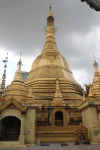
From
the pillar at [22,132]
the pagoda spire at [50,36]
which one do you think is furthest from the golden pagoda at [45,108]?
the pagoda spire at [50,36]

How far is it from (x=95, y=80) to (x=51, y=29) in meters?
17.6

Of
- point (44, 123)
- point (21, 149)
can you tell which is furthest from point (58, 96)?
point (21, 149)

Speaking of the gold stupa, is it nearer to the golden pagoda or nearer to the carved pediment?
the golden pagoda

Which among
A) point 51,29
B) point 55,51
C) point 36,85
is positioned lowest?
point 36,85

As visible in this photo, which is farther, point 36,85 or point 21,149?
point 36,85

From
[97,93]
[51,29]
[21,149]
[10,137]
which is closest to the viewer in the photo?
[21,149]

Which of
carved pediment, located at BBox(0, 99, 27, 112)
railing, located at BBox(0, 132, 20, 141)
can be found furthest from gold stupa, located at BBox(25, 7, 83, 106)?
railing, located at BBox(0, 132, 20, 141)

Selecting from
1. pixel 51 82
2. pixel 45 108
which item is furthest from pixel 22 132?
pixel 51 82

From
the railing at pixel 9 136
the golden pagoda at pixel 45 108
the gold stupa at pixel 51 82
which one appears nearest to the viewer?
the railing at pixel 9 136

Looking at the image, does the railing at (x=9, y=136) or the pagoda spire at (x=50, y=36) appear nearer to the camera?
the railing at (x=9, y=136)

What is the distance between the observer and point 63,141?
39.8 feet

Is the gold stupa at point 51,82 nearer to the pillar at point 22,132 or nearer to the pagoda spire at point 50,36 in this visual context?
the pagoda spire at point 50,36

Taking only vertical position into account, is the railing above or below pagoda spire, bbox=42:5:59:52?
below

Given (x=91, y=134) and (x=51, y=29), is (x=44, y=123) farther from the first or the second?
(x=51, y=29)
